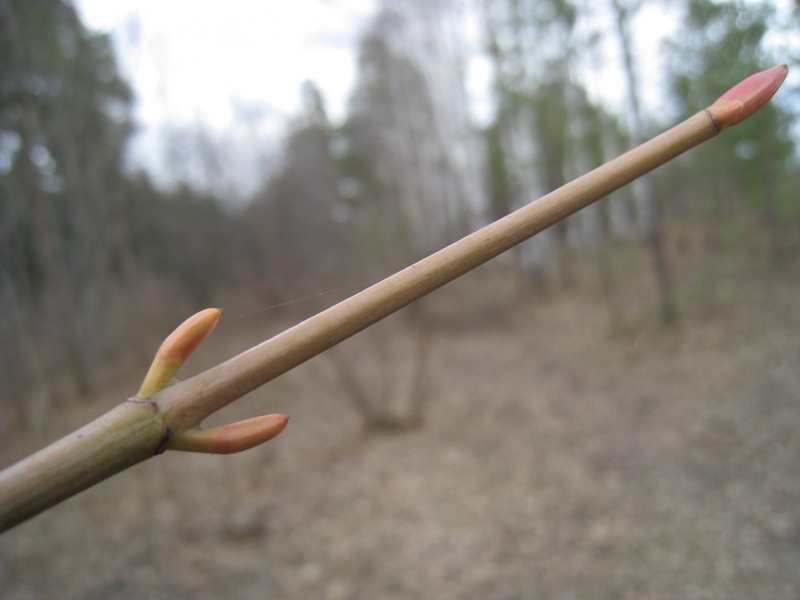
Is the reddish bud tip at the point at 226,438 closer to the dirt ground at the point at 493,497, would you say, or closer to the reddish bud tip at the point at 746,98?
the reddish bud tip at the point at 746,98

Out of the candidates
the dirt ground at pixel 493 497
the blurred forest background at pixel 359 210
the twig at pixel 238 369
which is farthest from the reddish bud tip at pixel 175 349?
the blurred forest background at pixel 359 210

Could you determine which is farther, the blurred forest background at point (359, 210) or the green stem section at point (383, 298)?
the blurred forest background at point (359, 210)

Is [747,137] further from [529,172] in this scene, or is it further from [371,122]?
[371,122]

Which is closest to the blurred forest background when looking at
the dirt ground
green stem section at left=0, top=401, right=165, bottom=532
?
the dirt ground

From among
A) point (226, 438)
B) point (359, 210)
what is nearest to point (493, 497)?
point (226, 438)

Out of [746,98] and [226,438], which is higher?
[746,98]

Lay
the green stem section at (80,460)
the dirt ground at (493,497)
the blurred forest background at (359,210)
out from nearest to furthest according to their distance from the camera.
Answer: the green stem section at (80,460), the dirt ground at (493,497), the blurred forest background at (359,210)

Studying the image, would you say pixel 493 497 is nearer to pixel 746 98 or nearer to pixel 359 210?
pixel 746 98

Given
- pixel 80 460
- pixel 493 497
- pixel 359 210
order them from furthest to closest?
1. pixel 359 210
2. pixel 493 497
3. pixel 80 460
